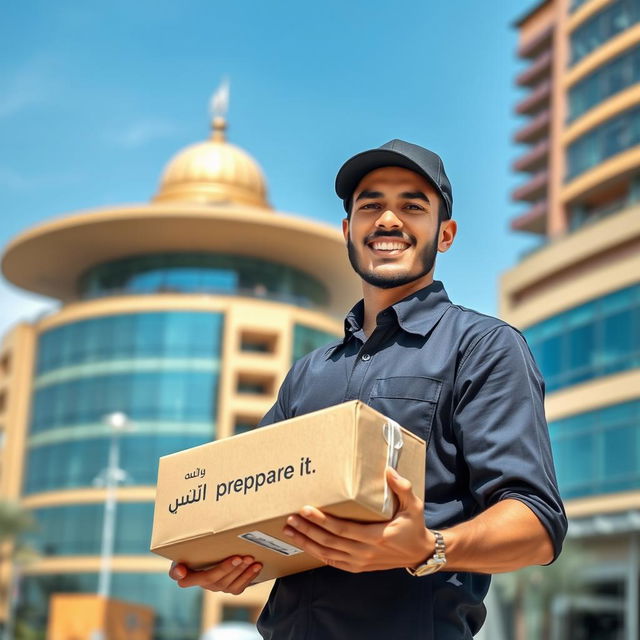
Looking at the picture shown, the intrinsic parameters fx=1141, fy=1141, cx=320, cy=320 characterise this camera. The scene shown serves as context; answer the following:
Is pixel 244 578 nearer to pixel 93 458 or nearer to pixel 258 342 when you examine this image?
pixel 93 458

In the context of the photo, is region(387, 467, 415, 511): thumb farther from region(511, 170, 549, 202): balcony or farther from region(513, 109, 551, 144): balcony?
region(513, 109, 551, 144): balcony

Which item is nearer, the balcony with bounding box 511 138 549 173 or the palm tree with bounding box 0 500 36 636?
the balcony with bounding box 511 138 549 173

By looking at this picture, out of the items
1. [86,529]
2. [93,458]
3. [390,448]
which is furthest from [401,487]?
[93,458]

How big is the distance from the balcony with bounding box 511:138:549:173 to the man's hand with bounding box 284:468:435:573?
46324mm

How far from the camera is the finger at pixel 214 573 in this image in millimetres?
2629

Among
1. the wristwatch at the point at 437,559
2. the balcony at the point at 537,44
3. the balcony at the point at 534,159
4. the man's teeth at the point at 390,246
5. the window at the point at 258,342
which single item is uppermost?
the balcony at the point at 537,44

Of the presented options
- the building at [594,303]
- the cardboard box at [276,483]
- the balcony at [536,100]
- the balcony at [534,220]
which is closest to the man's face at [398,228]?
the cardboard box at [276,483]

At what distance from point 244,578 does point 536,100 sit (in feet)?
156

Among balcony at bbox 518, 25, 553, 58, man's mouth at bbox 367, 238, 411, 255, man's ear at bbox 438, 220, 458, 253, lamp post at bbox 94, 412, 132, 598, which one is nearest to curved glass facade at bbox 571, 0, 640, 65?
balcony at bbox 518, 25, 553, 58

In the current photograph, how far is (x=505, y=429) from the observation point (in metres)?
2.55

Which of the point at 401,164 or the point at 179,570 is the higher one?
the point at 401,164

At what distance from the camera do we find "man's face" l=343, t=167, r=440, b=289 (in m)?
2.92

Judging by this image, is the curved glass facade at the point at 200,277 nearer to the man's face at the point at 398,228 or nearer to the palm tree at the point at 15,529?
the palm tree at the point at 15,529

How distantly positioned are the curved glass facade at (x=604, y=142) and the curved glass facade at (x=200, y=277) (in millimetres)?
19757
